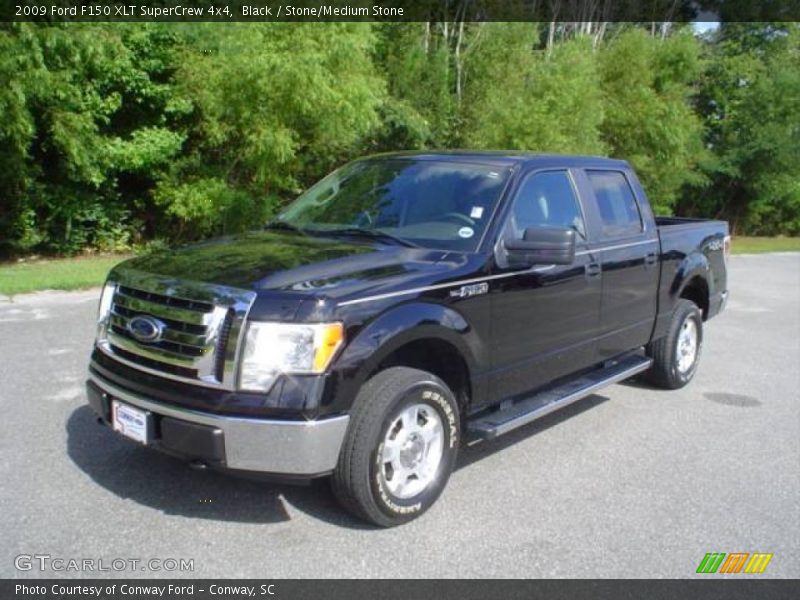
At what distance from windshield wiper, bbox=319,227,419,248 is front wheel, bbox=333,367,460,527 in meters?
0.86

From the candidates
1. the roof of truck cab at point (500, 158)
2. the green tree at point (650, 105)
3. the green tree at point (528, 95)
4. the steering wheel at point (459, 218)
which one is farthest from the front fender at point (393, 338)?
the green tree at point (650, 105)

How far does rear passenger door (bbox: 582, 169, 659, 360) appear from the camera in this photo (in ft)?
17.4

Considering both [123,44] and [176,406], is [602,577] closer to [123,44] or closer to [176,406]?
[176,406]

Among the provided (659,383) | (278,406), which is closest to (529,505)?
(278,406)

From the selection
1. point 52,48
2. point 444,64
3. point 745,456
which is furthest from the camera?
point 444,64

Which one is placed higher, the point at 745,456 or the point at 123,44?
the point at 123,44

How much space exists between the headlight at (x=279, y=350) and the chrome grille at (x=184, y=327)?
72mm

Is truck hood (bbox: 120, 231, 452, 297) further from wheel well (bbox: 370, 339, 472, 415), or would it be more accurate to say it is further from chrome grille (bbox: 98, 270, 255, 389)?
wheel well (bbox: 370, 339, 472, 415)

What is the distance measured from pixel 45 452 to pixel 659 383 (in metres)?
4.89

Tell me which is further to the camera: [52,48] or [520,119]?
[520,119]

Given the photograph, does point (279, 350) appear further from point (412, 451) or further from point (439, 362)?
point (439, 362)

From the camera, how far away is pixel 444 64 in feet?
68.2

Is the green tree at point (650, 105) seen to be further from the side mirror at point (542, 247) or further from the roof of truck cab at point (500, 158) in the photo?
the side mirror at point (542, 247)

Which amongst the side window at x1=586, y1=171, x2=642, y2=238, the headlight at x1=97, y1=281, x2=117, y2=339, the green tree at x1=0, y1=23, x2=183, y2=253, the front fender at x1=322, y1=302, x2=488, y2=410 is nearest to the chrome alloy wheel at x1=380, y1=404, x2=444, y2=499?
the front fender at x1=322, y1=302, x2=488, y2=410
